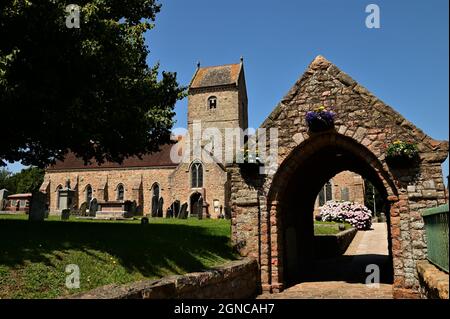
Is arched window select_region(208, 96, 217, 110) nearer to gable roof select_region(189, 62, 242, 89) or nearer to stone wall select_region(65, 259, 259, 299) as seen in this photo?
gable roof select_region(189, 62, 242, 89)

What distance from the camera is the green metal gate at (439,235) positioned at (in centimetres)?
567

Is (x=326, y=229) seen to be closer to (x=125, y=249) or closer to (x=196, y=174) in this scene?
(x=196, y=174)

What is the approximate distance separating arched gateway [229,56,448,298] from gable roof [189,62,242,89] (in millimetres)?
41394

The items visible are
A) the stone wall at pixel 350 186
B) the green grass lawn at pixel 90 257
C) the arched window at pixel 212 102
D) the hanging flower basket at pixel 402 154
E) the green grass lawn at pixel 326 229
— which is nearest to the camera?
the green grass lawn at pixel 90 257

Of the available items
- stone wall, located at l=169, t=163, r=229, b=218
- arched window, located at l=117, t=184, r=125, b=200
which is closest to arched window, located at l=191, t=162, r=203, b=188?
stone wall, located at l=169, t=163, r=229, b=218

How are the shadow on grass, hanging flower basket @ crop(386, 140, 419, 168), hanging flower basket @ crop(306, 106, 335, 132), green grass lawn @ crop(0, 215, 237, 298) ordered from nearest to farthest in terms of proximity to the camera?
green grass lawn @ crop(0, 215, 237, 298), the shadow on grass, hanging flower basket @ crop(386, 140, 419, 168), hanging flower basket @ crop(306, 106, 335, 132)

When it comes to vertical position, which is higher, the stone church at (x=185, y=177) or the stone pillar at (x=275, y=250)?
the stone church at (x=185, y=177)

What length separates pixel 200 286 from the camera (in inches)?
295

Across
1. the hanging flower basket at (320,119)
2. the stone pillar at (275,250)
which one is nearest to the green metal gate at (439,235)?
the hanging flower basket at (320,119)

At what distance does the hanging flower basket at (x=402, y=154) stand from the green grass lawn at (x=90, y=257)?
4862 mm

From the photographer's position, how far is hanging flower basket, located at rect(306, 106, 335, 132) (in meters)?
10.0

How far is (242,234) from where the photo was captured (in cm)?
1073

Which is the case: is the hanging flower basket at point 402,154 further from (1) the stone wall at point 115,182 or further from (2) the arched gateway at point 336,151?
(1) the stone wall at point 115,182
